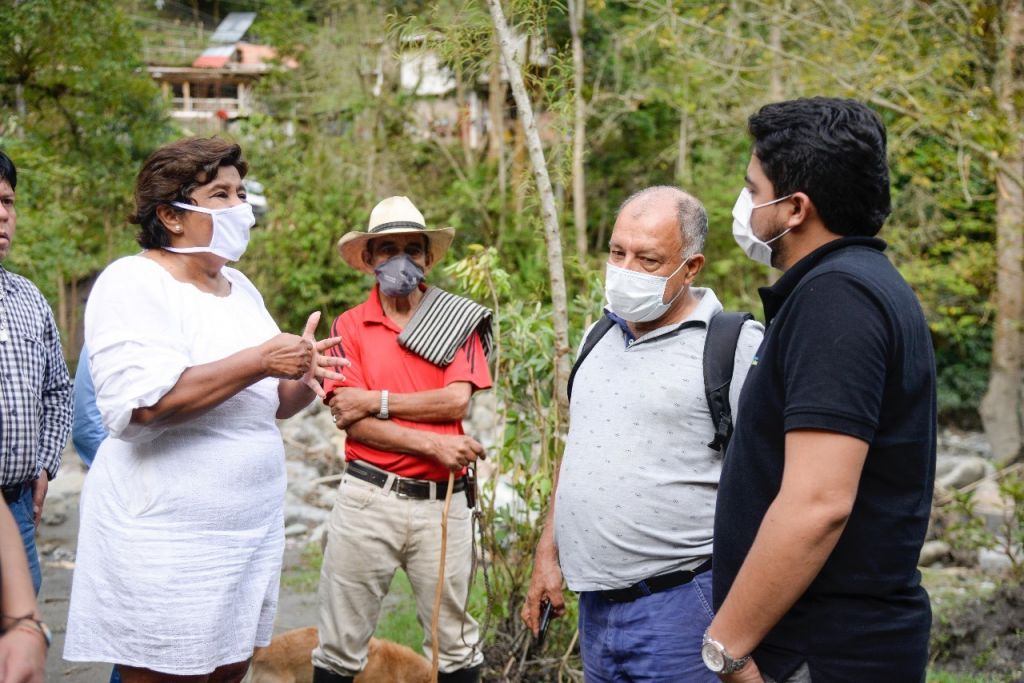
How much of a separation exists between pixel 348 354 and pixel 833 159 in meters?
2.54

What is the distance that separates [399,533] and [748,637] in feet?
7.13

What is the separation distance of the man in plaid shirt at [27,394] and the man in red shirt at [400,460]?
3.38ft

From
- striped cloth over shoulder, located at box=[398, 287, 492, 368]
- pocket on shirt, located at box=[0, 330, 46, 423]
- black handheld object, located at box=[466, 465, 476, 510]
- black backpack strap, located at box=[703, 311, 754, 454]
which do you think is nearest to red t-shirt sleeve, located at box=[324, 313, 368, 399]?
striped cloth over shoulder, located at box=[398, 287, 492, 368]

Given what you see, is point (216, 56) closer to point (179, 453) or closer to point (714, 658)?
point (179, 453)

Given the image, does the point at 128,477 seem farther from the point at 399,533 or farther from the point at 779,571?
the point at 779,571

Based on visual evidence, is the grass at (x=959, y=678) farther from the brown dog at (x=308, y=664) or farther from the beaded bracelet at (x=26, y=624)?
the beaded bracelet at (x=26, y=624)

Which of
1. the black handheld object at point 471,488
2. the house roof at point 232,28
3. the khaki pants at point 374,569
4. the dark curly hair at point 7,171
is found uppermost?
the dark curly hair at point 7,171

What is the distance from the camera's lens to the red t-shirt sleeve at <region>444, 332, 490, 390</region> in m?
4.07

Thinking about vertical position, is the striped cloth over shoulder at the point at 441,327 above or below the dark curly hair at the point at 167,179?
below

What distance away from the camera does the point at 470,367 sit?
13.5ft

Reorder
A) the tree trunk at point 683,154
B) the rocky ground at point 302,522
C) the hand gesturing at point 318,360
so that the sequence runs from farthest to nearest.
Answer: the tree trunk at point 683,154, the rocky ground at point 302,522, the hand gesturing at point 318,360

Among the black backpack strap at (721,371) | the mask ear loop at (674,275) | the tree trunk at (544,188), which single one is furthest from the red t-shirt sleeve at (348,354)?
the black backpack strap at (721,371)

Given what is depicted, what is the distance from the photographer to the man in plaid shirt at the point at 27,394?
A: 3133 millimetres

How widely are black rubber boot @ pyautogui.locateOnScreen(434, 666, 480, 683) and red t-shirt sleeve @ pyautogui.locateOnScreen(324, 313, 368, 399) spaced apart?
1262mm
